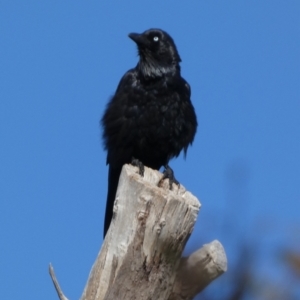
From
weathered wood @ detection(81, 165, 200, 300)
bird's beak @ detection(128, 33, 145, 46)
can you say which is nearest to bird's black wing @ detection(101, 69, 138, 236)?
bird's beak @ detection(128, 33, 145, 46)

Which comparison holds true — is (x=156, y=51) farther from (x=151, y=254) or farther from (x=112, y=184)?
(x=151, y=254)

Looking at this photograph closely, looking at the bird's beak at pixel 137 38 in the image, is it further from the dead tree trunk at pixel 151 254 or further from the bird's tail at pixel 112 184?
the dead tree trunk at pixel 151 254

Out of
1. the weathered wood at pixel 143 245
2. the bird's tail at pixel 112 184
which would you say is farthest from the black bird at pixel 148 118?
the weathered wood at pixel 143 245

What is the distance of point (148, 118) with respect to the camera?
17.3ft

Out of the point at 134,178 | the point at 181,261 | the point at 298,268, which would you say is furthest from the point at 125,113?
the point at 298,268

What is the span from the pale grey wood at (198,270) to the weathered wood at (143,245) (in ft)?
0.25

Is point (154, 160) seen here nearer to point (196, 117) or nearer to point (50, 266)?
point (196, 117)

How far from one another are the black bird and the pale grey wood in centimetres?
215

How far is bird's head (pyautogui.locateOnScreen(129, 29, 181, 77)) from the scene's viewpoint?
5590mm

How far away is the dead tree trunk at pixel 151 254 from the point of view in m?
2.91

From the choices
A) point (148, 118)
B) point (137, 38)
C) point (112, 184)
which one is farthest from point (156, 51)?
point (112, 184)

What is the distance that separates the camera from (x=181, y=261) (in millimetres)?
3055

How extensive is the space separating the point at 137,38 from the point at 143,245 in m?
3.20

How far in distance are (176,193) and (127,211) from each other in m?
0.30
